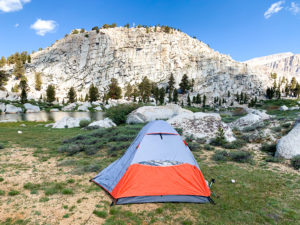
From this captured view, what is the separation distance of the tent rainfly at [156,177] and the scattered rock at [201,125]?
832 centimetres

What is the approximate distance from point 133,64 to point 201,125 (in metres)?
122

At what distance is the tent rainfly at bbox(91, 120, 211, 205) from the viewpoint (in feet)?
18.3

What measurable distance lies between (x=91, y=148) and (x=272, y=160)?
1101cm

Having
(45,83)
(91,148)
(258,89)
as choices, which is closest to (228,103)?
(258,89)

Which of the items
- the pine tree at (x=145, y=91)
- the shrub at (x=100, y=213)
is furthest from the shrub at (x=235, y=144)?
the pine tree at (x=145, y=91)

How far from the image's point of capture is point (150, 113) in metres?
27.8

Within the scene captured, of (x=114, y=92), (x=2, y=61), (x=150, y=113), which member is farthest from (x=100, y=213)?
(x=2, y=61)

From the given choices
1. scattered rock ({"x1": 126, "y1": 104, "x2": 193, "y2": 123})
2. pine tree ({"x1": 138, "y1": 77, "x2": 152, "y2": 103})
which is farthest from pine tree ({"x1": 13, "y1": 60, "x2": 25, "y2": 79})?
scattered rock ({"x1": 126, "y1": 104, "x2": 193, "y2": 123})

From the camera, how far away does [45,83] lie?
120 meters

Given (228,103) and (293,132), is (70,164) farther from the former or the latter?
(228,103)

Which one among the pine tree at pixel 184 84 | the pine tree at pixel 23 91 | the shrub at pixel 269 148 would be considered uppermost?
the pine tree at pixel 184 84

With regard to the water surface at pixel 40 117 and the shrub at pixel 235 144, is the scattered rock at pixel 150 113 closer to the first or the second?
the shrub at pixel 235 144

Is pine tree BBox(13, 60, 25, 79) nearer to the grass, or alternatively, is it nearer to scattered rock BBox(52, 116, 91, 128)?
scattered rock BBox(52, 116, 91, 128)

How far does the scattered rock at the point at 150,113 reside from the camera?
85.9 ft
